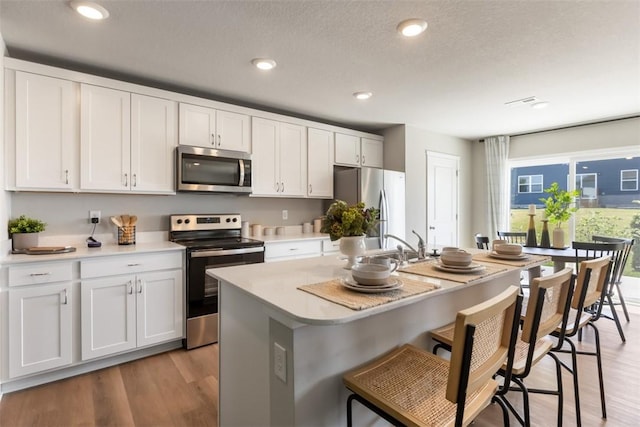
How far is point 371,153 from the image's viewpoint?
178 inches

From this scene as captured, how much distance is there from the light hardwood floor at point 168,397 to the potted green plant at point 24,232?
101cm

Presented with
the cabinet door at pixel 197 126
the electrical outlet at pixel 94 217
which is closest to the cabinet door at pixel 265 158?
the cabinet door at pixel 197 126

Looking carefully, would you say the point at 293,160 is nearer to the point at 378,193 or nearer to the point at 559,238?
the point at 378,193

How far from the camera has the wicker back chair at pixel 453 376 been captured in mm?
946

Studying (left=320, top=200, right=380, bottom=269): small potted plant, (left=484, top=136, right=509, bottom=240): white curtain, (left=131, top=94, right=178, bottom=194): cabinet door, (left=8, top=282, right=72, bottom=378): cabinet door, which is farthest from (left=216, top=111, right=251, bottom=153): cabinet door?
(left=484, top=136, right=509, bottom=240): white curtain

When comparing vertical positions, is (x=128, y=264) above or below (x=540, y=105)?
below

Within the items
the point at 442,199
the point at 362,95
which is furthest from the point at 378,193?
the point at 442,199

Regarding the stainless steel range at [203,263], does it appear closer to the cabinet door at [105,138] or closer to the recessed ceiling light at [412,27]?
the cabinet door at [105,138]

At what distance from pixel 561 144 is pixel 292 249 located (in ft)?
13.4

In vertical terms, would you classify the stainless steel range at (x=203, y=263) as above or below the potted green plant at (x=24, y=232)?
below

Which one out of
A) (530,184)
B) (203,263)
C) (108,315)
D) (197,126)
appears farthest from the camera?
(530,184)

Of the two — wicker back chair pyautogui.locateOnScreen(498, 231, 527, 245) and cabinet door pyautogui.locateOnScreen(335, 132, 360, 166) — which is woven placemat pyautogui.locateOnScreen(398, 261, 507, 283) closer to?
cabinet door pyautogui.locateOnScreen(335, 132, 360, 166)

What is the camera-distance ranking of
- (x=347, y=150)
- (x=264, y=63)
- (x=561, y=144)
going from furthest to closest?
1. (x=561, y=144)
2. (x=347, y=150)
3. (x=264, y=63)

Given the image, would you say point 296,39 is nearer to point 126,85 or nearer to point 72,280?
point 126,85
